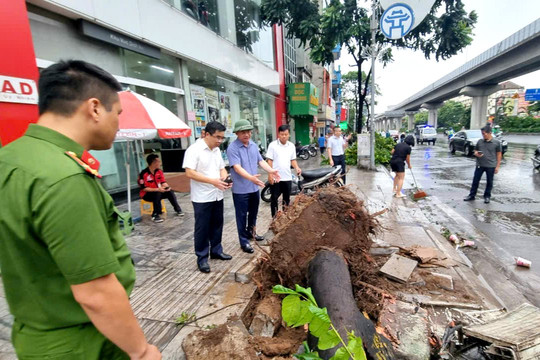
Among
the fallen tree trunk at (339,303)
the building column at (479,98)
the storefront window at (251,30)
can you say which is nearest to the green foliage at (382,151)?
the storefront window at (251,30)

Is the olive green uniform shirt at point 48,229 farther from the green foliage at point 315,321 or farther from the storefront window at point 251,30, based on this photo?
the storefront window at point 251,30

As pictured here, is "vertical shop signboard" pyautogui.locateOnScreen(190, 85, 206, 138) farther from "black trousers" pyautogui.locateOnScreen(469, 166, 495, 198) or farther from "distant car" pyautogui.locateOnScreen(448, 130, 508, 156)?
"distant car" pyautogui.locateOnScreen(448, 130, 508, 156)

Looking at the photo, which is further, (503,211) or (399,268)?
(503,211)

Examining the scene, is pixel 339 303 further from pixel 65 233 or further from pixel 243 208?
pixel 243 208

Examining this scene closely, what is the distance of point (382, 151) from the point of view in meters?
15.4

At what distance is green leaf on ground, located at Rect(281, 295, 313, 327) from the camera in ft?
3.51

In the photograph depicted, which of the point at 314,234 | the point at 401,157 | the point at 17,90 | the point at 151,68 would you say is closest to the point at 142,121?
the point at 17,90

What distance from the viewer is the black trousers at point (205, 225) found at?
358cm

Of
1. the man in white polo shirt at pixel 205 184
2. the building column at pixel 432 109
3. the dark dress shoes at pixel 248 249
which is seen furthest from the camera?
the building column at pixel 432 109

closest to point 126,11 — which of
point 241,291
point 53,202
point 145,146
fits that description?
point 145,146

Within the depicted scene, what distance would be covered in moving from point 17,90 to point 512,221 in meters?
9.07

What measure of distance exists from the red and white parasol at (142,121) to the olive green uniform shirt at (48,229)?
3596 millimetres

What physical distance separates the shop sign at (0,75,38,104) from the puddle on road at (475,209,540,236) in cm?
834

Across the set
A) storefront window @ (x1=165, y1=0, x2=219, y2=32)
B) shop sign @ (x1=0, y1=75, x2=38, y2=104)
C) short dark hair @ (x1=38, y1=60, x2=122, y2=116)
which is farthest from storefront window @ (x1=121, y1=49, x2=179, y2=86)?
short dark hair @ (x1=38, y1=60, x2=122, y2=116)
